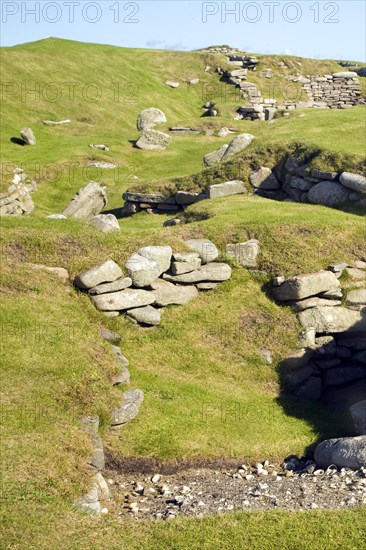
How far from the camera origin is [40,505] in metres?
11.6

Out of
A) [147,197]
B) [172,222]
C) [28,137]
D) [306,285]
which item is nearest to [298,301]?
[306,285]

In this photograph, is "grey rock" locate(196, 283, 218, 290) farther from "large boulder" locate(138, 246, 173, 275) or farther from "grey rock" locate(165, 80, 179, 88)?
"grey rock" locate(165, 80, 179, 88)

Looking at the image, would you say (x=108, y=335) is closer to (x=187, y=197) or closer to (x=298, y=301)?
(x=298, y=301)

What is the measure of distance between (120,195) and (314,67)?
168ft

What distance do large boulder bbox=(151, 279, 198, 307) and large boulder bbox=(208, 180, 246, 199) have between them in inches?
375

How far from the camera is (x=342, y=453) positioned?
49.1ft

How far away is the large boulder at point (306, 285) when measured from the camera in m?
19.9

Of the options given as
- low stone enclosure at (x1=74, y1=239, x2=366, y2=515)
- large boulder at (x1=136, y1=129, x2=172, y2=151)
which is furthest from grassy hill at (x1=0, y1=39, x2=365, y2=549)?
large boulder at (x1=136, y1=129, x2=172, y2=151)

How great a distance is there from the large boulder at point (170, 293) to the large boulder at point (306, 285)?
267cm

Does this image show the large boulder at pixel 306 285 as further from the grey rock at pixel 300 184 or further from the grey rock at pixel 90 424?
the grey rock at pixel 300 184

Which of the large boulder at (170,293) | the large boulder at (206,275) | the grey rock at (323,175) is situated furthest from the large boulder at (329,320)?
the grey rock at (323,175)

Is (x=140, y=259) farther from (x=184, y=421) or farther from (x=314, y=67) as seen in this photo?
(x=314, y=67)

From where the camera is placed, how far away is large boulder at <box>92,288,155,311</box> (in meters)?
19.1

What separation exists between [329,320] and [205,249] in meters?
4.41
